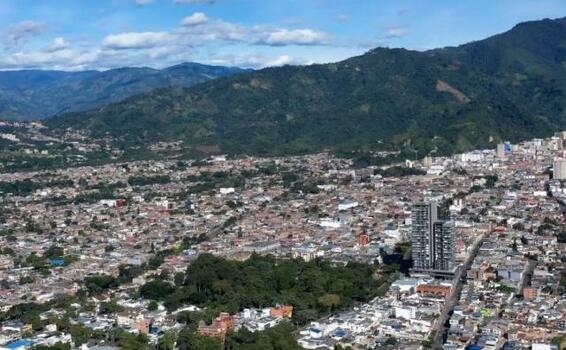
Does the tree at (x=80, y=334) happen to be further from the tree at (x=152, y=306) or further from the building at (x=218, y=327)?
the building at (x=218, y=327)

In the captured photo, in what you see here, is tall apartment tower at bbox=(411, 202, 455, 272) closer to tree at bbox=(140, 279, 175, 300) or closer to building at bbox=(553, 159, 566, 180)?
tree at bbox=(140, 279, 175, 300)

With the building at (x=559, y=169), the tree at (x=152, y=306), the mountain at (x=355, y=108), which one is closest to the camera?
the tree at (x=152, y=306)

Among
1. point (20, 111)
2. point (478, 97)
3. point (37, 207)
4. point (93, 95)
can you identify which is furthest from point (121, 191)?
point (93, 95)

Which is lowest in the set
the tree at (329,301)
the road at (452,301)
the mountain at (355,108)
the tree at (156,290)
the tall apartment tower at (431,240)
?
the road at (452,301)

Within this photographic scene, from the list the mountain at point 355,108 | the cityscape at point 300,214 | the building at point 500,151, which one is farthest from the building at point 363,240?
the mountain at point 355,108

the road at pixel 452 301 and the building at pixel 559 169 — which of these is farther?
the building at pixel 559 169

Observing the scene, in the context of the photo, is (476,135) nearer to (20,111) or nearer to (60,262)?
(60,262)

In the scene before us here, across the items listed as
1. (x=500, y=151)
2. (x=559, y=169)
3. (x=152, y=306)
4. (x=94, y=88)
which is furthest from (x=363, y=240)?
(x=94, y=88)
